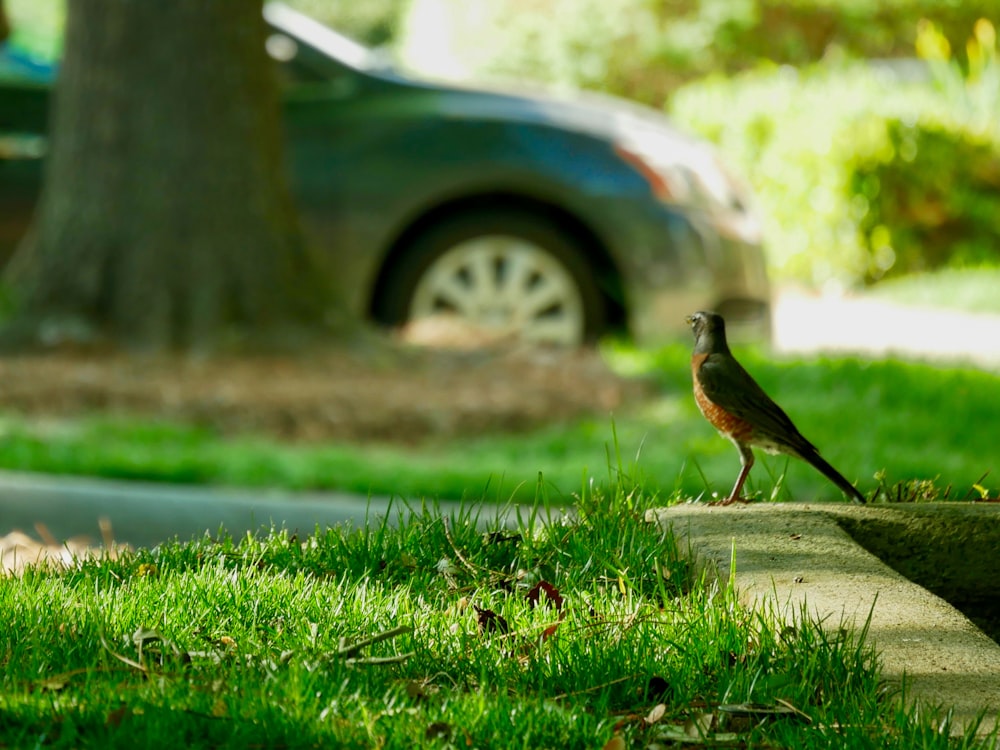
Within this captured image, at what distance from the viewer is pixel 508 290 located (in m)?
8.13

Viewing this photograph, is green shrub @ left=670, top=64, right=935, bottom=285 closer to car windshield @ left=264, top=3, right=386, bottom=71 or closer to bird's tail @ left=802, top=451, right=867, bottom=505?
car windshield @ left=264, top=3, right=386, bottom=71

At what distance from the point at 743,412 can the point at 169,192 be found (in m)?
4.62

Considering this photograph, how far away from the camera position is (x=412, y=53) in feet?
74.7

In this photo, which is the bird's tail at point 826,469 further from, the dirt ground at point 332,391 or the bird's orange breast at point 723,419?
the dirt ground at point 332,391

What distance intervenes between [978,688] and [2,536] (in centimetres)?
337

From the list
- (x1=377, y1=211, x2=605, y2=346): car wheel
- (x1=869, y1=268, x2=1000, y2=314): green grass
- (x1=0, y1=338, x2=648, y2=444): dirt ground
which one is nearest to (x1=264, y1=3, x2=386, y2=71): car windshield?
(x1=377, y1=211, x2=605, y2=346): car wheel

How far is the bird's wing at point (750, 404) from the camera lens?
11.2 feet

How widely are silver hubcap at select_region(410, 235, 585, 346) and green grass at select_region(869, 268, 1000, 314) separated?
6.06 m

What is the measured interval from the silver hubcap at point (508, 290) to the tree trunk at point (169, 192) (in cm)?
88

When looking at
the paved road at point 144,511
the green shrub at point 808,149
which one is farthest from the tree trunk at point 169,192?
the green shrub at point 808,149

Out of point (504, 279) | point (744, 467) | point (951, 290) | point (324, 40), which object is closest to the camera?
point (744, 467)

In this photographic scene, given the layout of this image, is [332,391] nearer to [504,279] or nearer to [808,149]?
[504,279]

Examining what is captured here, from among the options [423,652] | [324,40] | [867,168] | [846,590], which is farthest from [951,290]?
[423,652]

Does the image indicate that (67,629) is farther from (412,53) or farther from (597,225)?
(412,53)
